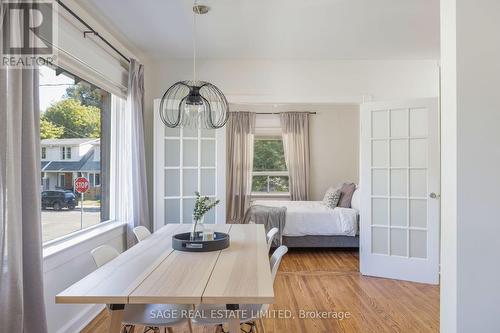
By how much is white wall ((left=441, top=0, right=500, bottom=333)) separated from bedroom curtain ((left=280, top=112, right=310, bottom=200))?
5121 millimetres

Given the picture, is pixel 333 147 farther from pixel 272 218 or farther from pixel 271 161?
pixel 272 218

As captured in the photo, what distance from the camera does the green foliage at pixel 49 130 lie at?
2.42 m

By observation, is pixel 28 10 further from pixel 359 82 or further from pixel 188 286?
pixel 359 82

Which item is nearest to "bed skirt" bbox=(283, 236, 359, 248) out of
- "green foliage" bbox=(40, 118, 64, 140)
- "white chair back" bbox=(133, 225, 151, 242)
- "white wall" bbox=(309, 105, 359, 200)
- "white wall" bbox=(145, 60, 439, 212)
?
"white wall" bbox=(145, 60, 439, 212)

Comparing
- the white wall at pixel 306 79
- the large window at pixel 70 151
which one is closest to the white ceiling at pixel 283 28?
the white wall at pixel 306 79

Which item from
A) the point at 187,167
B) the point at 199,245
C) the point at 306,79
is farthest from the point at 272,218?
the point at 199,245

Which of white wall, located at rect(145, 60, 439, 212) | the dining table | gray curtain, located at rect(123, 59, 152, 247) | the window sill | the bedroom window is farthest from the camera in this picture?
the bedroom window

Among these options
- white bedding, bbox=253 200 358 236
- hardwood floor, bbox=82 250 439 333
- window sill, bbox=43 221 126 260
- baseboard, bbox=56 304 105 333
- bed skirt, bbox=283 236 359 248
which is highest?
window sill, bbox=43 221 126 260

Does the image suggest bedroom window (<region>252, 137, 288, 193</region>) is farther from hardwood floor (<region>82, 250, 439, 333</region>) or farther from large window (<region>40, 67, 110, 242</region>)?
large window (<region>40, 67, 110, 242</region>)

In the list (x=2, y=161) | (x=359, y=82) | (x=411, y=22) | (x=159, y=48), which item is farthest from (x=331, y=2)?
(x=2, y=161)

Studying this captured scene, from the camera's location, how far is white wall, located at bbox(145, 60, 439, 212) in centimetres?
434

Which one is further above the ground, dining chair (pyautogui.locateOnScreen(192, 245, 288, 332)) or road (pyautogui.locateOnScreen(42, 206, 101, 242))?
road (pyautogui.locateOnScreen(42, 206, 101, 242))

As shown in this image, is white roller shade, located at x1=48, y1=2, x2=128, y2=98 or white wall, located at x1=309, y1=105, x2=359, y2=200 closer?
white roller shade, located at x1=48, y1=2, x2=128, y2=98

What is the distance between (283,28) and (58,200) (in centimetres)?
260
